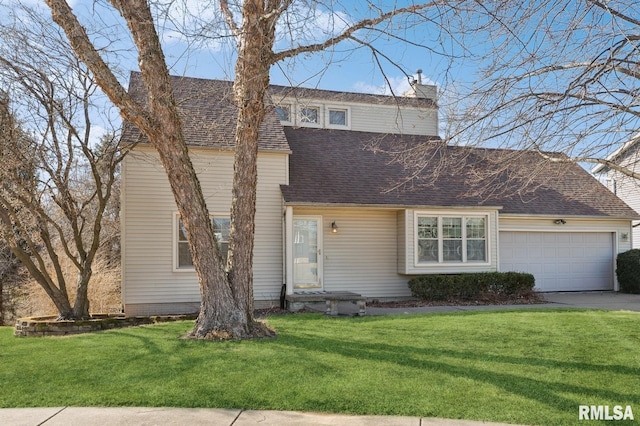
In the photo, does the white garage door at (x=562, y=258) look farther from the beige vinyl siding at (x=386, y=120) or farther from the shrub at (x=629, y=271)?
the beige vinyl siding at (x=386, y=120)

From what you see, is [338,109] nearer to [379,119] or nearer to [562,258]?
[379,119]

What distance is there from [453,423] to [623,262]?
13.4m

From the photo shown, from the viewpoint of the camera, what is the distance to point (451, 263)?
13.0m

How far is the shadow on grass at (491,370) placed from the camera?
4535mm

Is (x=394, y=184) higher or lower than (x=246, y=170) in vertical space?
higher

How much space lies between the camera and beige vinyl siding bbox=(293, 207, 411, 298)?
12891 mm

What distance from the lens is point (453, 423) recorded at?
398 cm

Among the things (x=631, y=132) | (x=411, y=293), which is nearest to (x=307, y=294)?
(x=411, y=293)

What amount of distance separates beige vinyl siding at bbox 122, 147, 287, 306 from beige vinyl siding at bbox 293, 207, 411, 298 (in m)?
1.36

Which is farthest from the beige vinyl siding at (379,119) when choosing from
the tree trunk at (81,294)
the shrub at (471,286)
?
the tree trunk at (81,294)

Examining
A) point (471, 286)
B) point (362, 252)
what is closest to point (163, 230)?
point (362, 252)

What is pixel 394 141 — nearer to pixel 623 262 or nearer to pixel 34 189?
pixel 623 262

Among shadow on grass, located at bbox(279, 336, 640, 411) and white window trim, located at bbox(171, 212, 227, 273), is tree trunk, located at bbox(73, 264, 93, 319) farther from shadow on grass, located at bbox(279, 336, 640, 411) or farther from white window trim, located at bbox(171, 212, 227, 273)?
shadow on grass, located at bbox(279, 336, 640, 411)

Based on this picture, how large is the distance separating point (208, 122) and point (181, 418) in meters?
9.57
